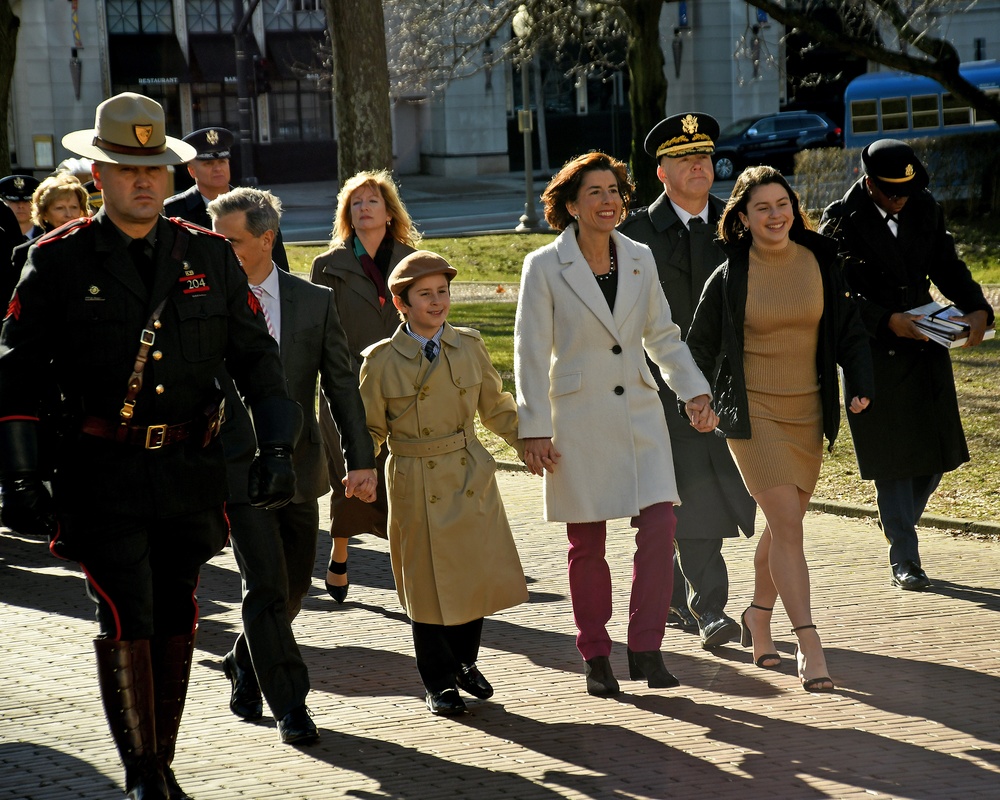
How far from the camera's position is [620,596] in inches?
284

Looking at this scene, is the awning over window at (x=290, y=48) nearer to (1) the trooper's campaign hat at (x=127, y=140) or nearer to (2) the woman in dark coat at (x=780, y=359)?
(2) the woman in dark coat at (x=780, y=359)

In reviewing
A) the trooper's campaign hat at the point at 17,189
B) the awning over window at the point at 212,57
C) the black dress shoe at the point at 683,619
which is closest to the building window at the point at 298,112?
the awning over window at the point at 212,57

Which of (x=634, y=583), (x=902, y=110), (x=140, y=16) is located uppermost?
(x=140, y=16)

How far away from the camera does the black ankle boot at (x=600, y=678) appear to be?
569cm

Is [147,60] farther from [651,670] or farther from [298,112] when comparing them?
[651,670]

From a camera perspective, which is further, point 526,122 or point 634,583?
point 526,122

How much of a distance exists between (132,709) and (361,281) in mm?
3180

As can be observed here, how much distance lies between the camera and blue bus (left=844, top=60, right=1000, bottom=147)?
107 feet

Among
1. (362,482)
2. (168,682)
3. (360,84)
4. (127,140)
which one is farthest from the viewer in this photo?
(360,84)

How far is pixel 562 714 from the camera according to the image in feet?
18.0

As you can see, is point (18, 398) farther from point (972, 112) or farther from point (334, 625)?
point (972, 112)

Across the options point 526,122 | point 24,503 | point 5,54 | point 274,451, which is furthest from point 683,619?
point 526,122

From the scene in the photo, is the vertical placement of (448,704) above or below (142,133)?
below

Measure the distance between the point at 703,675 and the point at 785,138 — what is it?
35.1 m
